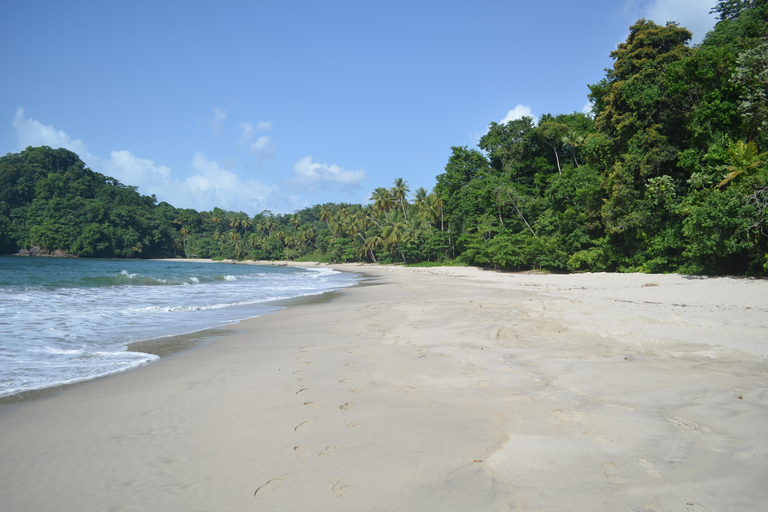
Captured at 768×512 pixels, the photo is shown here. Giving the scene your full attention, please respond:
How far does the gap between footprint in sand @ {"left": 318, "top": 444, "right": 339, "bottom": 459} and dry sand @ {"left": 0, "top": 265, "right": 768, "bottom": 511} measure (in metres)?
0.01

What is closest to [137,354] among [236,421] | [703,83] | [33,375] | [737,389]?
→ [33,375]

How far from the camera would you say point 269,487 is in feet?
7.79

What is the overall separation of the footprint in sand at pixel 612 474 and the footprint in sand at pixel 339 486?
1.56 m

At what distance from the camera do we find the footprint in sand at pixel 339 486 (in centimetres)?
229

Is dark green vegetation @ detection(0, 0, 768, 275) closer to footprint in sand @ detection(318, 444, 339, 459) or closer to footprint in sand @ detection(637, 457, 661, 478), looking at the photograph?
footprint in sand @ detection(637, 457, 661, 478)

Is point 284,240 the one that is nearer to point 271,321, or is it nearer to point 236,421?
point 271,321

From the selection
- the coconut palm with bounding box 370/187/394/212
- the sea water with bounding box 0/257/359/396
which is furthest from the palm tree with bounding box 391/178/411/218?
the sea water with bounding box 0/257/359/396

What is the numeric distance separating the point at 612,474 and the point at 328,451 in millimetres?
1828

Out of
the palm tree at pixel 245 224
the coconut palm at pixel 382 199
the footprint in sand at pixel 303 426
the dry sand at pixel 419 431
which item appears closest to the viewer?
the dry sand at pixel 419 431

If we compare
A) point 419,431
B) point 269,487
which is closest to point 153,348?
point 269,487

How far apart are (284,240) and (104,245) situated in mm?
36644

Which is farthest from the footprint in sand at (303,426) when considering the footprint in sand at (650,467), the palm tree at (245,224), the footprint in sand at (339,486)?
the palm tree at (245,224)

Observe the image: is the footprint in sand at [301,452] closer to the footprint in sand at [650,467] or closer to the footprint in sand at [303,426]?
the footprint in sand at [303,426]

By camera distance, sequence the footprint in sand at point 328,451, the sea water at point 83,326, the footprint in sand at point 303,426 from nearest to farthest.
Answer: the footprint in sand at point 328,451
the footprint in sand at point 303,426
the sea water at point 83,326
